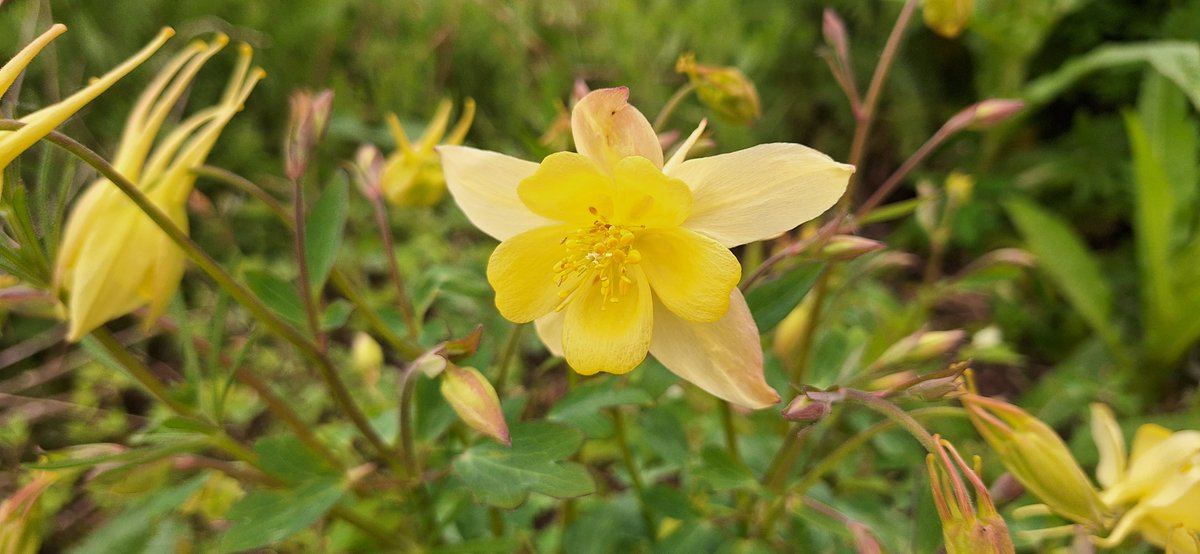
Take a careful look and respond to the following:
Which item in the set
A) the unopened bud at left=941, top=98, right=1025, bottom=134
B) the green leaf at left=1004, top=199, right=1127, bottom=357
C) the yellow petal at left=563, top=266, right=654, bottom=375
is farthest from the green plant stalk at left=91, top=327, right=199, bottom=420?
the green leaf at left=1004, top=199, right=1127, bottom=357

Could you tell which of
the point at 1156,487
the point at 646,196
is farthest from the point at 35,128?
the point at 1156,487

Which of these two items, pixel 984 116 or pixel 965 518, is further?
pixel 984 116

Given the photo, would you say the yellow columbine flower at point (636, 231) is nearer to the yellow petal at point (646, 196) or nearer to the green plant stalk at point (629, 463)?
the yellow petal at point (646, 196)

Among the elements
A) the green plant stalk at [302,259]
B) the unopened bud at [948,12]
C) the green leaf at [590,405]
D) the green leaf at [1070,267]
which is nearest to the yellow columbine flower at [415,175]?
the green plant stalk at [302,259]

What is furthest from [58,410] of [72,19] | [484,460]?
[484,460]

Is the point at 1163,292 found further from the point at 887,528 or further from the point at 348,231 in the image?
the point at 348,231

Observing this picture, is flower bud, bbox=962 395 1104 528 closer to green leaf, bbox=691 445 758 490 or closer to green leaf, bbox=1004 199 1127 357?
green leaf, bbox=691 445 758 490

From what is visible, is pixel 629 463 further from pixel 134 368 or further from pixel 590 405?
pixel 134 368
